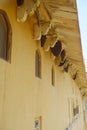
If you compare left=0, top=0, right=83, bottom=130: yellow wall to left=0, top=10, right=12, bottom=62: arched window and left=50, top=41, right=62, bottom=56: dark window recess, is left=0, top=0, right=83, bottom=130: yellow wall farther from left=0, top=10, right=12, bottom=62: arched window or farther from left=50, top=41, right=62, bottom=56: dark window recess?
left=50, top=41, right=62, bottom=56: dark window recess

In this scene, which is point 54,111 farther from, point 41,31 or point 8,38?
point 8,38

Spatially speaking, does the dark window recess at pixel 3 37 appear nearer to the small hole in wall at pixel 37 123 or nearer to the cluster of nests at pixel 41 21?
the cluster of nests at pixel 41 21

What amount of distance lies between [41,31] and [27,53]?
0.78 m

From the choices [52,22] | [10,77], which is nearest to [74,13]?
[52,22]

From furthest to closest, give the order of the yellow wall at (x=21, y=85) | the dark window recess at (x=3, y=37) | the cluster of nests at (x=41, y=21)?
the cluster of nests at (x=41, y=21) → the dark window recess at (x=3, y=37) → the yellow wall at (x=21, y=85)

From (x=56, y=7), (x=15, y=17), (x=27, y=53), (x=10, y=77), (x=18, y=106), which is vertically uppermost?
(x=56, y=7)

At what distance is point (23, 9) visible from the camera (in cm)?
453

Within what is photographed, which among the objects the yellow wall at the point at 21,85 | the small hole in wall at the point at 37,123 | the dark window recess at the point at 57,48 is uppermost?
the dark window recess at the point at 57,48

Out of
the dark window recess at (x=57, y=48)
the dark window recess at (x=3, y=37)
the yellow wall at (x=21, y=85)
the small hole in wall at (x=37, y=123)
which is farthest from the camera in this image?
the dark window recess at (x=57, y=48)

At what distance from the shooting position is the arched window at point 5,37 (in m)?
4.07

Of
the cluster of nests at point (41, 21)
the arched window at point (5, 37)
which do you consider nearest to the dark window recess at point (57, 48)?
the cluster of nests at point (41, 21)

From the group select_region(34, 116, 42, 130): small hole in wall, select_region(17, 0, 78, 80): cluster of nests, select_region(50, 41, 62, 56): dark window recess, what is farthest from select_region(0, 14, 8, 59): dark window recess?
select_region(50, 41, 62, 56): dark window recess

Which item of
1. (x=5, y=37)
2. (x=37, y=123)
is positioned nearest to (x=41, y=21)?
(x=5, y=37)

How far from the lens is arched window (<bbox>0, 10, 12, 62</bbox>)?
4.07 metres
